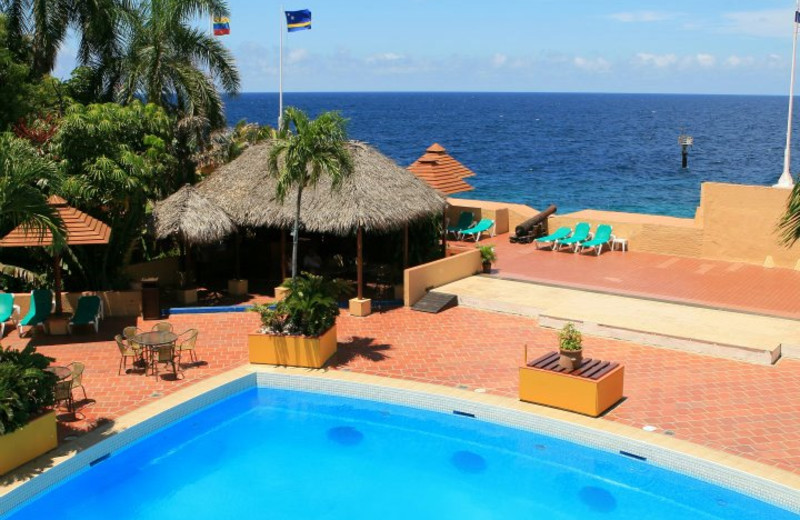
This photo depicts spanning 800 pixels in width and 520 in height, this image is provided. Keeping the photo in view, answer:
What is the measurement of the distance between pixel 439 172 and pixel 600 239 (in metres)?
5.19

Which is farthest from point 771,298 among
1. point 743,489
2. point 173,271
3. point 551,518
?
point 173,271

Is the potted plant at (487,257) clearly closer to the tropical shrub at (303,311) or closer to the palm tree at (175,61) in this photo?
the tropical shrub at (303,311)

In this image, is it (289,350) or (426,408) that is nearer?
(426,408)

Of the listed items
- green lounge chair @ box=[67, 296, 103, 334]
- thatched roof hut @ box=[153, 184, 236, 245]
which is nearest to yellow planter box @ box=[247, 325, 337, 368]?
green lounge chair @ box=[67, 296, 103, 334]

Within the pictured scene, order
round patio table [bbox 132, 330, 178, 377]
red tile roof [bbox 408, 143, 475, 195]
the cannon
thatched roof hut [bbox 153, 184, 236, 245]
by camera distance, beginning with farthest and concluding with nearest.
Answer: the cannon
red tile roof [bbox 408, 143, 475, 195]
thatched roof hut [bbox 153, 184, 236, 245]
round patio table [bbox 132, 330, 178, 377]

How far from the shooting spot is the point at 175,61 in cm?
2319

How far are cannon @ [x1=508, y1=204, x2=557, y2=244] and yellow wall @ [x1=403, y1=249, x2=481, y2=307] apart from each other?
14.7 feet

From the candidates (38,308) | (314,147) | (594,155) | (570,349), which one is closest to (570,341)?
(570,349)

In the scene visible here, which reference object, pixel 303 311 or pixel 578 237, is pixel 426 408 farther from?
pixel 578 237

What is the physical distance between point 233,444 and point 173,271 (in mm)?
9083

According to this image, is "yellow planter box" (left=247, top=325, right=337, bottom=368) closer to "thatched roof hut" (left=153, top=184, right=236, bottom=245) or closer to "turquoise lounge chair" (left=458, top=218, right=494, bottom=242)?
"thatched roof hut" (left=153, top=184, right=236, bottom=245)

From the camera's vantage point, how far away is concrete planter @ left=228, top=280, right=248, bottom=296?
64.3 ft

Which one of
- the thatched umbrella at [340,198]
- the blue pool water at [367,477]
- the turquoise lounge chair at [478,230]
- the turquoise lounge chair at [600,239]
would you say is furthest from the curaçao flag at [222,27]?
the blue pool water at [367,477]

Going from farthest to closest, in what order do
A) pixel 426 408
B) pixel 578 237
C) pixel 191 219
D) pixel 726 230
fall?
pixel 578 237
pixel 726 230
pixel 191 219
pixel 426 408
